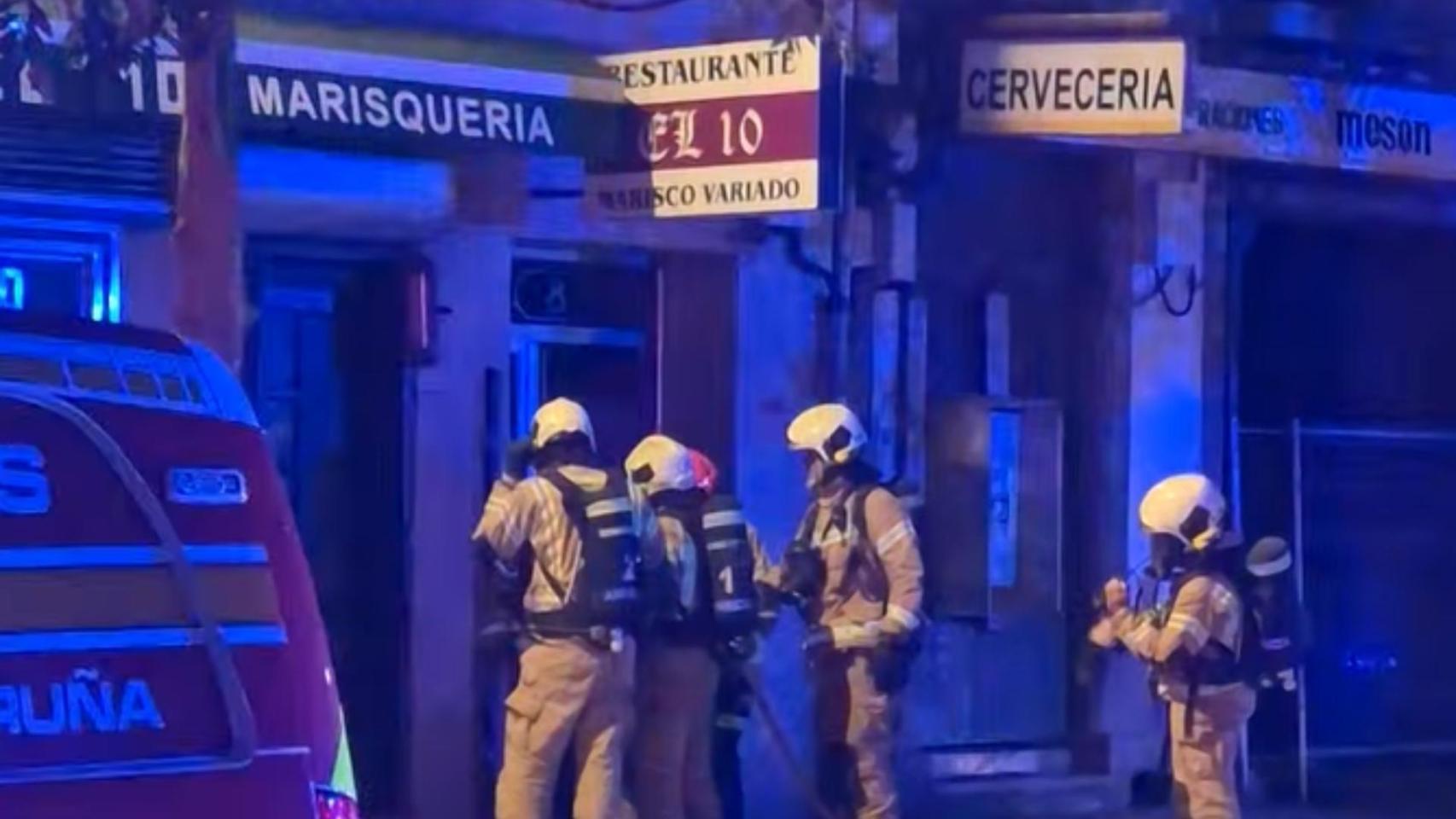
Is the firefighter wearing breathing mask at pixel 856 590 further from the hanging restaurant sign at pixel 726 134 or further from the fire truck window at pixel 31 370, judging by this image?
the fire truck window at pixel 31 370

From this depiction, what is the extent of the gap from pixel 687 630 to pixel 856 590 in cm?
89

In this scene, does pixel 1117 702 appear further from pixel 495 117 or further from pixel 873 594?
pixel 495 117

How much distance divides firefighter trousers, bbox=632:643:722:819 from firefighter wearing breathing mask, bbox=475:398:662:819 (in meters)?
0.39

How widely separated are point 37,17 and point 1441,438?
10.5 metres

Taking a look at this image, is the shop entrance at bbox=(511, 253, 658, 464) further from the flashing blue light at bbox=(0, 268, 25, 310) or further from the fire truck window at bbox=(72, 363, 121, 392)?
the fire truck window at bbox=(72, 363, 121, 392)

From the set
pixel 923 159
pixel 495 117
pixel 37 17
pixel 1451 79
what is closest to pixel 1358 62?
pixel 1451 79

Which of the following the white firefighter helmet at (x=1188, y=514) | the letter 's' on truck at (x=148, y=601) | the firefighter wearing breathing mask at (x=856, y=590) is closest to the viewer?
the letter 's' on truck at (x=148, y=601)

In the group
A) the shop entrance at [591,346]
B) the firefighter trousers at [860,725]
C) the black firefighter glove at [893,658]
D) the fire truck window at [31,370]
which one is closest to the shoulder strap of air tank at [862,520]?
the black firefighter glove at [893,658]

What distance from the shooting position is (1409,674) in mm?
17922

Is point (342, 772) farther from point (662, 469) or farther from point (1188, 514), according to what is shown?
point (1188, 514)

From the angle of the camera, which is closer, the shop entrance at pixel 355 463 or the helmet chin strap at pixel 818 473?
the helmet chin strap at pixel 818 473

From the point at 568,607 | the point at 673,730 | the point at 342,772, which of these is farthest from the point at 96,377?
the point at 673,730

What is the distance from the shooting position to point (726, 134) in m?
12.5

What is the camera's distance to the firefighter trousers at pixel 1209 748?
40.3ft
